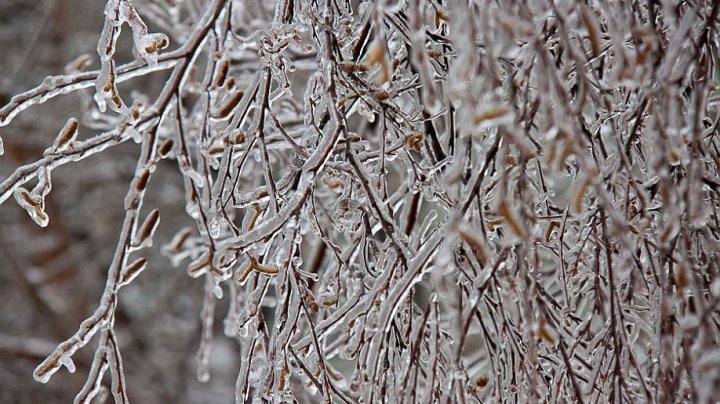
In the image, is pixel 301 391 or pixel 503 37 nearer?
pixel 503 37

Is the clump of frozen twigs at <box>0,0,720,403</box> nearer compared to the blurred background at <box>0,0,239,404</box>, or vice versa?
the clump of frozen twigs at <box>0,0,720,403</box>

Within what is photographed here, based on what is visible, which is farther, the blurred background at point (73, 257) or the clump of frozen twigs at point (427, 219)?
the blurred background at point (73, 257)

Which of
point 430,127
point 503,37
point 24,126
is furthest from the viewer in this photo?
point 24,126

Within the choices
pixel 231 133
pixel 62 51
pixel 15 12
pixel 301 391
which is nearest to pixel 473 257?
pixel 231 133

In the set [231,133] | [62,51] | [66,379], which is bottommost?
[231,133]

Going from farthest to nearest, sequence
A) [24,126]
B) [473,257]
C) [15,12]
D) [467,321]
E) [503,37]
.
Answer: [15,12] < [24,126] < [473,257] < [467,321] < [503,37]

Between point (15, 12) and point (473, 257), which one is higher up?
point (15, 12)

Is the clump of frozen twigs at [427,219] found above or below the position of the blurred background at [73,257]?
below

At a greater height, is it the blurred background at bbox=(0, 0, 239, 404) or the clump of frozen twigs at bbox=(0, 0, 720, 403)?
the blurred background at bbox=(0, 0, 239, 404)

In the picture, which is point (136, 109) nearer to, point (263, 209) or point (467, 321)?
point (263, 209)
